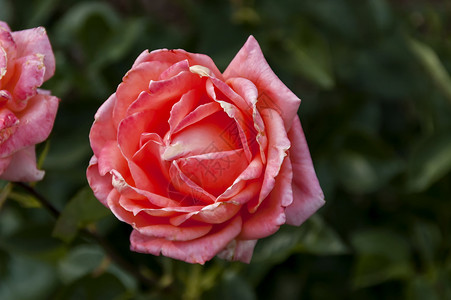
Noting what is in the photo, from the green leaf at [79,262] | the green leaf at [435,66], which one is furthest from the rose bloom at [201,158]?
the green leaf at [435,66]

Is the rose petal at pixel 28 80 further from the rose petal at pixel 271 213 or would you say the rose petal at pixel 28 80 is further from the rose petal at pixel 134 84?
the rose petal at pixel 271 213

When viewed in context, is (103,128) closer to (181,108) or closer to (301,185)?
(181,108)

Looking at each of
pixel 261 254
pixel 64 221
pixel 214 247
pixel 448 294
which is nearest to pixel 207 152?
pixel 214 247

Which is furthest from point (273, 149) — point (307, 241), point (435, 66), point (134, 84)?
point (435, 66)

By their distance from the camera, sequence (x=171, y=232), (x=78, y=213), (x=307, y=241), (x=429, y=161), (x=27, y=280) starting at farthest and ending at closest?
(x=27, y=280)
(x=429, y=161)
(x=307, y=241)
(x=78, y=213)
(x=171, y=232)

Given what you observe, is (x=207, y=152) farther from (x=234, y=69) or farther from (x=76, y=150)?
(x=76, y=150)
